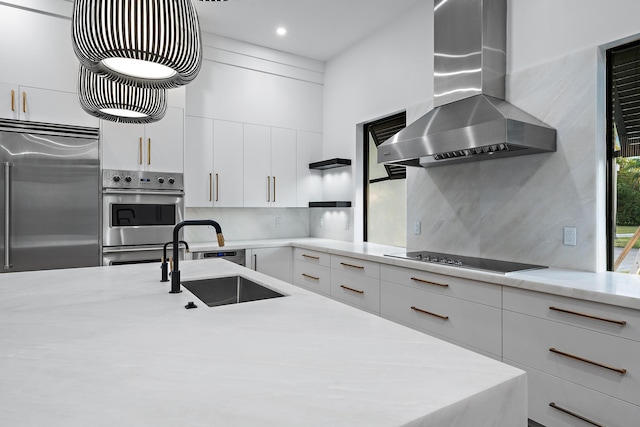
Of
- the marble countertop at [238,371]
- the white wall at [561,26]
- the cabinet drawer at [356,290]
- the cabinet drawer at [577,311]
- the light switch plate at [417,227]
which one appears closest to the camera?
the marble countertop at [238,371]

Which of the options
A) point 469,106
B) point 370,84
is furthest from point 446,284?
point 370,84

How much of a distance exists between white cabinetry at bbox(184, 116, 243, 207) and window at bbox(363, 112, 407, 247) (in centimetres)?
141

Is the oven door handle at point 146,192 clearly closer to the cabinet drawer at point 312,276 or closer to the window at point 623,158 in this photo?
the cabinet drawer at point 312,276

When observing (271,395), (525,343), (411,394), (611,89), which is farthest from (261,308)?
(611,89)

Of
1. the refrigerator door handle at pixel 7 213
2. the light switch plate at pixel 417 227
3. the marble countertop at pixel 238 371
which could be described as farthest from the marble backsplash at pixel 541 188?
the refrigerator door handle at pixel 7 213

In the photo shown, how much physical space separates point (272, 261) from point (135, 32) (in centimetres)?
304

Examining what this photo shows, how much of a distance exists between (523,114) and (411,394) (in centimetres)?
216

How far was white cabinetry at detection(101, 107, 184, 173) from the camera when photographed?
3127 millimetres

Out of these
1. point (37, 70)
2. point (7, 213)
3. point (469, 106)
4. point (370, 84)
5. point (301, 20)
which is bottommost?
point (7, 213)

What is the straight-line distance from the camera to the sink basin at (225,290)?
1.87 meters

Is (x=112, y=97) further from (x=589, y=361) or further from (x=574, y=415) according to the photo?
(x=574, y=415)

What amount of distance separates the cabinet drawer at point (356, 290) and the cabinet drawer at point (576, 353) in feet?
3.53

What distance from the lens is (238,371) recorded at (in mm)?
831

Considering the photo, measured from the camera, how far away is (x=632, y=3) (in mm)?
1967
